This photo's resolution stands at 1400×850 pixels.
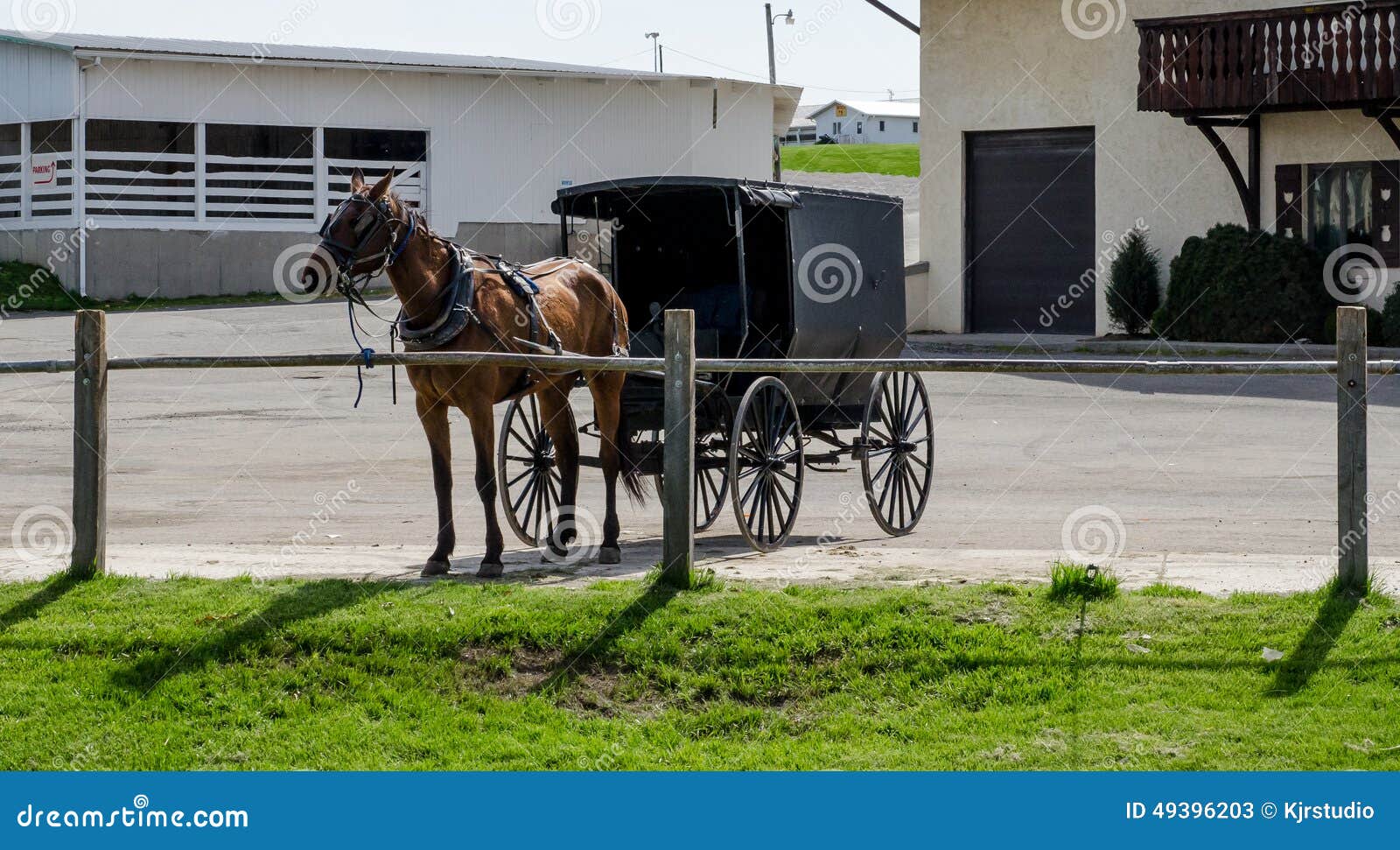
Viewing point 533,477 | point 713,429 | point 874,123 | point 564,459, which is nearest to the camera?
point 564,459

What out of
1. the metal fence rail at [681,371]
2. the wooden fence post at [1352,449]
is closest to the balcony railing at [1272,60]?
the metal fence rail at [681,371]

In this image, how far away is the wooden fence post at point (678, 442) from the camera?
8.20m

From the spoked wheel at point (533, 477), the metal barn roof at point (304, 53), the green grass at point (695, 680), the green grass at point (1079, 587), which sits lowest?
the green grass at point (695, 680)

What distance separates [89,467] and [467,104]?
3000 centimetres

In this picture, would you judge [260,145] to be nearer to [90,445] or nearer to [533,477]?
[533,477]

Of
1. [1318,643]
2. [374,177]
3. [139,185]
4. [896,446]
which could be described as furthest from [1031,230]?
[1318,643]

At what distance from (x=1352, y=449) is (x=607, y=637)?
362 cm

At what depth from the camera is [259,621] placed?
765 centimetres

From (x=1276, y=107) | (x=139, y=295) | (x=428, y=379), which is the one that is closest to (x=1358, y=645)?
(x=428, y=379)

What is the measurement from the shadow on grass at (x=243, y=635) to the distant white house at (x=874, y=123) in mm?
110055

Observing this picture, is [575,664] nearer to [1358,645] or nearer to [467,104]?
[1358,645]

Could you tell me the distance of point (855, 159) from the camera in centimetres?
8344

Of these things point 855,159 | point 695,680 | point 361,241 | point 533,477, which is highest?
point 855,159

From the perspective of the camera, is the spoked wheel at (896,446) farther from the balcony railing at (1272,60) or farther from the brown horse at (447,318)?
the balcony railing at (1272,60)
